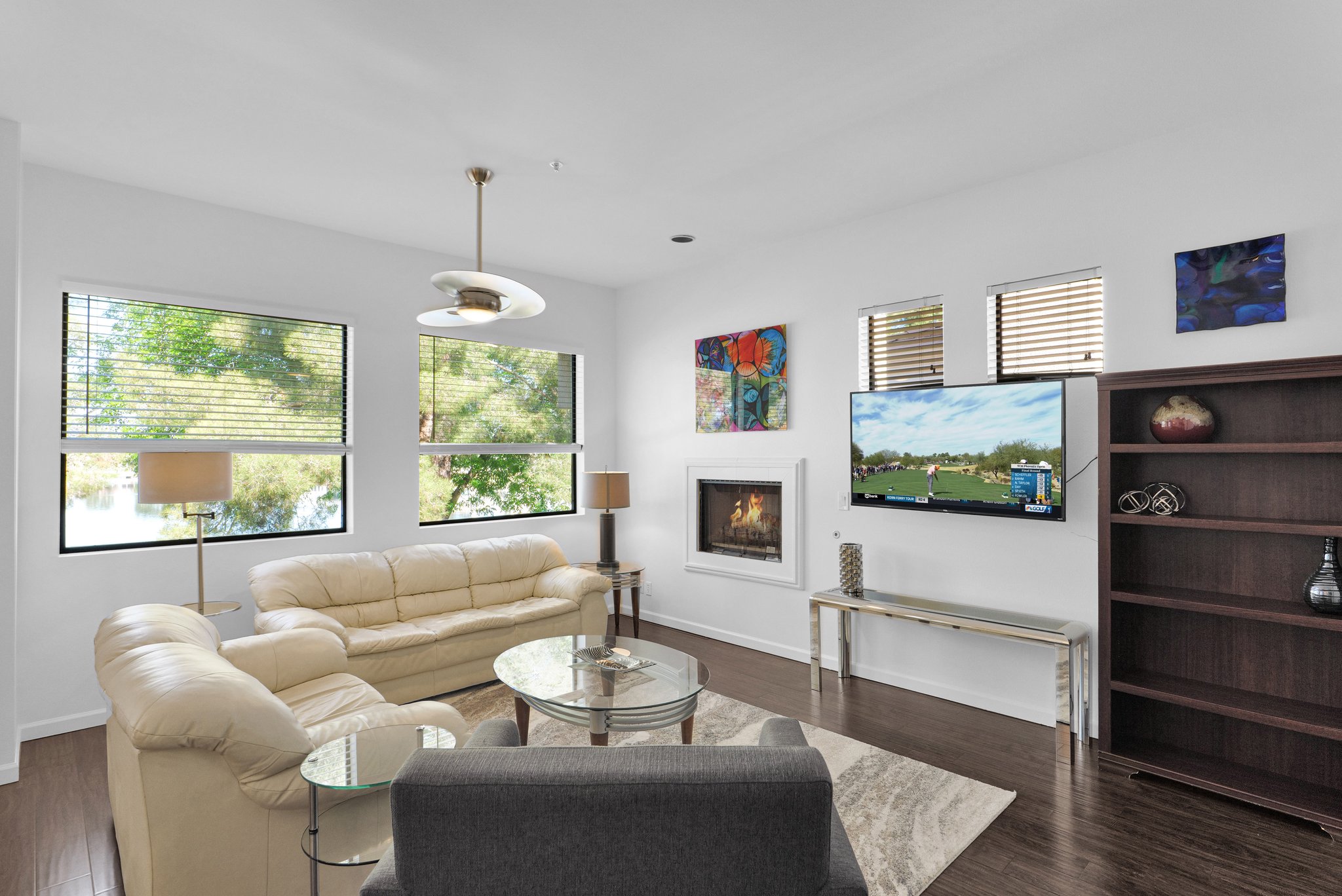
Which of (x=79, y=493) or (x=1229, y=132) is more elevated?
(x=1229, y=132)

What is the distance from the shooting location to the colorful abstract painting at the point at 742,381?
479 cm

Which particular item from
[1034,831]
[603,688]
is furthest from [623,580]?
[1034,831]

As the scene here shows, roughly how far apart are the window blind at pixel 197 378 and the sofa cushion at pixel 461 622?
1332 mm

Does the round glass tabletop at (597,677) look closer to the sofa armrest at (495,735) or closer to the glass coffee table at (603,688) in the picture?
the glass coffee table at (603,688)

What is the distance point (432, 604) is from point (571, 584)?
88 cm

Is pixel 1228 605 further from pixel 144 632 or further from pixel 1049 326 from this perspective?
pixel 144 632

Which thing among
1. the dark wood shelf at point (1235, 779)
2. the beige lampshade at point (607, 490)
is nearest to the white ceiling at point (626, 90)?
the beige lampshade at point (607, 490)

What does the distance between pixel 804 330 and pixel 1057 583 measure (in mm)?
2161

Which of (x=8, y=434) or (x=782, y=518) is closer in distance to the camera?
(x=8, y=434)

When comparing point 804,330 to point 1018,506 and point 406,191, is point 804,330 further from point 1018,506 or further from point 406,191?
point 406,191

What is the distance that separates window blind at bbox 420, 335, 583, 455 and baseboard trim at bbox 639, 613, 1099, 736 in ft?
6.06

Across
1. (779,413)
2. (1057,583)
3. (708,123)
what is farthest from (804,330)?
(1057,583)

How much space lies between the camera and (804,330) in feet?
15.2

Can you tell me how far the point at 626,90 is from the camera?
276 cm
